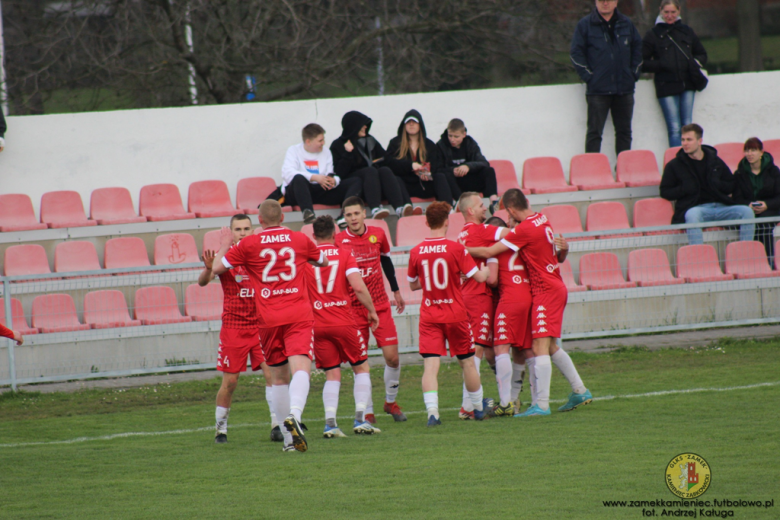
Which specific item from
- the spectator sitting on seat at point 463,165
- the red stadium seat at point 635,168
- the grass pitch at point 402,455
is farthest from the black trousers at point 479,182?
the grass pitch at point 402,455

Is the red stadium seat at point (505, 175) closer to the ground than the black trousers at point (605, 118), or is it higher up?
closer to the ground

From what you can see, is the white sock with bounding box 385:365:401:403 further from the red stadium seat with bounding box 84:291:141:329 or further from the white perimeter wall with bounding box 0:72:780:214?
the white perimeter wall with bounding box 0:72:780:214

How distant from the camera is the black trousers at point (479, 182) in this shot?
12.4 meters

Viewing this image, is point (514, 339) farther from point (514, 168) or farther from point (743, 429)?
point (514, 168)

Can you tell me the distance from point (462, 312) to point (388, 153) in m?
5.53

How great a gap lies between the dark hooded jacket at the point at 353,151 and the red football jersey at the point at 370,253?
458 cm

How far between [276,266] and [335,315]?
2.81 feet

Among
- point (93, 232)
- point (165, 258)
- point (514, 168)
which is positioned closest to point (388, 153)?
point (514, 168)

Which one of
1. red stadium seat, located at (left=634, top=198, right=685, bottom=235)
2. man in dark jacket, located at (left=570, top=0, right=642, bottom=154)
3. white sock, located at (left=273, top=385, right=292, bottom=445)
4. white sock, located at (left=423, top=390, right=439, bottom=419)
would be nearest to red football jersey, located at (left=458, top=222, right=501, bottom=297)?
white sock, located at (left=423, top=390, right=439, bottom=419)

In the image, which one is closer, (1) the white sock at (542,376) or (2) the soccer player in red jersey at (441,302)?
(2) the soccer player in red jersey at (441,302)

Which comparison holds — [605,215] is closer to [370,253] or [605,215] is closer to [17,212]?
[370,253]

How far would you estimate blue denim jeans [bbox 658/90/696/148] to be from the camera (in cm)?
1441

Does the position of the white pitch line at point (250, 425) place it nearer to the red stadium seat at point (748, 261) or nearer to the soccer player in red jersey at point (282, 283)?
the soccer player in red jersey at point (282, 283)

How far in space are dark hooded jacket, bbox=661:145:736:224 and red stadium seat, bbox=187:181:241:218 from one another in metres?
6.32
